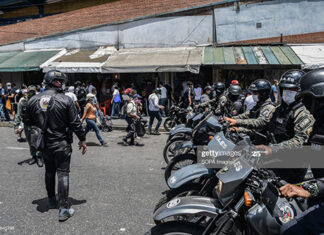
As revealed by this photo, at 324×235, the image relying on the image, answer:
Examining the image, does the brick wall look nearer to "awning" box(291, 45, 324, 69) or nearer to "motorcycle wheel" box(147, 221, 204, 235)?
"awning" box(291, 45, 324, 69)

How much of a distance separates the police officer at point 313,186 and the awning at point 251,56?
408 inches

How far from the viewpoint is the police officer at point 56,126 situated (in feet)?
12.9

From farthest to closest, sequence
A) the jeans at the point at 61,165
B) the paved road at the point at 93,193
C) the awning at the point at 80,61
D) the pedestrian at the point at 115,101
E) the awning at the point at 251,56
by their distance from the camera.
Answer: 1. the awning at the point at 80,61
2. the pedestrian at the point at 115,101
3. the awning at the point at 251,56
4. the jeans at the point at 61,165
5. the paved road at the point at 93,193

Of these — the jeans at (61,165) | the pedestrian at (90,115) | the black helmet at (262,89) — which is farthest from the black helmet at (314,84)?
the pedestrian at (90,115)

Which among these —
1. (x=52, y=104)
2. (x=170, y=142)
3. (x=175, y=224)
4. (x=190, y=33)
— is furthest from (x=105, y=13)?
(x=175, y=224)

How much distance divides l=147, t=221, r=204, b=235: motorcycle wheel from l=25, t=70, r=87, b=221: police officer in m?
1.96

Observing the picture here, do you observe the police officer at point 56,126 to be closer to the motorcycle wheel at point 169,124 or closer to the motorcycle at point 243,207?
the motorcycle at point 243,207

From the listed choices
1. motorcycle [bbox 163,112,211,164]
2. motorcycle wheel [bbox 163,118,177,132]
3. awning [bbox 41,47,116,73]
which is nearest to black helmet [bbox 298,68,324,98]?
motorcycle [bbox 163,112,211,164]

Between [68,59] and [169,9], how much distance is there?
228 inches

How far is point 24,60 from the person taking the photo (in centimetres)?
1571

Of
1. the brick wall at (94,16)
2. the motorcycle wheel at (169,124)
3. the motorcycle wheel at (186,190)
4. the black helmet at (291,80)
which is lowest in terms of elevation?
the motorcycle wheel at (169,124)

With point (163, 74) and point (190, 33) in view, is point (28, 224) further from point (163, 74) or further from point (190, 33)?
point (190, 33)

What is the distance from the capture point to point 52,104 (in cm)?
392

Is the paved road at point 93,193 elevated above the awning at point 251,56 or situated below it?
below
